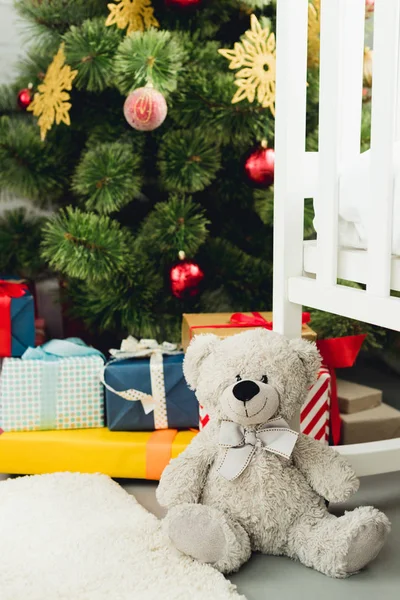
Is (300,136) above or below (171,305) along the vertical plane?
above

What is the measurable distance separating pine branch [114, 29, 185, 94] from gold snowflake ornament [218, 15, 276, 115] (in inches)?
4.0

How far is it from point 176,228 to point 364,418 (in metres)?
0.54

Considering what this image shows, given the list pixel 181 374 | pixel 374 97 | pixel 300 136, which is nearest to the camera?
pixel 374 97

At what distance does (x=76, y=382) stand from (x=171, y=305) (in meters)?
0.37

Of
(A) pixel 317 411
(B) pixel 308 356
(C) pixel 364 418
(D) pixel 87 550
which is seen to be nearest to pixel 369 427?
(C) pixel 364 418

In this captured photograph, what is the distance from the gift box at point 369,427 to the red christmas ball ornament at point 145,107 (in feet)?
2.25

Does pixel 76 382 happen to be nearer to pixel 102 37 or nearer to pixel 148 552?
pixel 148 552

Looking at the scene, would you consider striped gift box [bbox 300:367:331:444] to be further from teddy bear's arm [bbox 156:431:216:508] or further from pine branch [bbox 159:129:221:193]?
pine branch [bbox 159:129:221:193]

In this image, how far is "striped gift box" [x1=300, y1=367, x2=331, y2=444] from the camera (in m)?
1.18

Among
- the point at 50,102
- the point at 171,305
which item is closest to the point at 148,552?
the point at 171,305

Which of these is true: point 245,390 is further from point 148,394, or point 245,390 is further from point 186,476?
point 148,394

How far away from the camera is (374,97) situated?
2.67ft

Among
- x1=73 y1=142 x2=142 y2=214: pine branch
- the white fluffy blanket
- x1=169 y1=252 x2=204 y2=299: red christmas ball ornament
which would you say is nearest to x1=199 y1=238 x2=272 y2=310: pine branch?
x1=169 y1=252 x2=204 y2=299: red christmas ball ornament

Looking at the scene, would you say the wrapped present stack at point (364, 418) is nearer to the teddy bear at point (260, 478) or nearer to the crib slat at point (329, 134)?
the teddy bear at point (260, 478)
